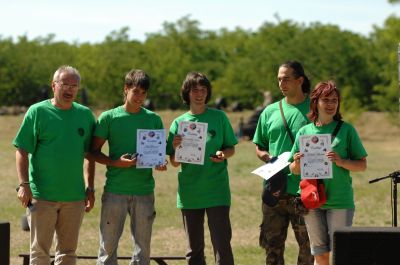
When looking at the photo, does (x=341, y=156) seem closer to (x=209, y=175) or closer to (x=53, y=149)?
(x=209, y=175)

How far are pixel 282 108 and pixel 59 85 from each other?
1.92 metres

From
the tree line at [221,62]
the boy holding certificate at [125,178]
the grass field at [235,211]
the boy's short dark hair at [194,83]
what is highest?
the tree line at [221,62]

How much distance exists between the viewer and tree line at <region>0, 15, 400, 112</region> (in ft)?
197

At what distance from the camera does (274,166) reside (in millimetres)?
9156

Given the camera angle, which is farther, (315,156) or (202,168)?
(202,168)

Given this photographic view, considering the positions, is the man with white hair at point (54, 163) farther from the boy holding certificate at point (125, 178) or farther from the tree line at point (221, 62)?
the tree line at point (221, 62)

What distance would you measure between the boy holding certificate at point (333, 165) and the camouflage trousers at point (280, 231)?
1.74ft

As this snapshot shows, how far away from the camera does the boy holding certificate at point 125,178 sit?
9375 mm

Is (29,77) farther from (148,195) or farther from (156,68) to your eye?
(148,195)

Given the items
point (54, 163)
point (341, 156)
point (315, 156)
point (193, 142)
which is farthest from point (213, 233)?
Result: point (54, 163)

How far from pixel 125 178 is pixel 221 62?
65.1 metres

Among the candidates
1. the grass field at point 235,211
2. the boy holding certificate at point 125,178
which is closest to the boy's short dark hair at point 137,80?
the boy holding certificate at point 125,178

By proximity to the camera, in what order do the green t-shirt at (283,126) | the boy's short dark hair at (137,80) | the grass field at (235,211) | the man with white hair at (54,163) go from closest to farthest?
the man with white hair at (54,163)
the boy's short dark hair at (137,80)
the green t-shirt at (283,126)
the grass field at (235,211)

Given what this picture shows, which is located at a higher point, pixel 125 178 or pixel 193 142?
pixel 193 142
